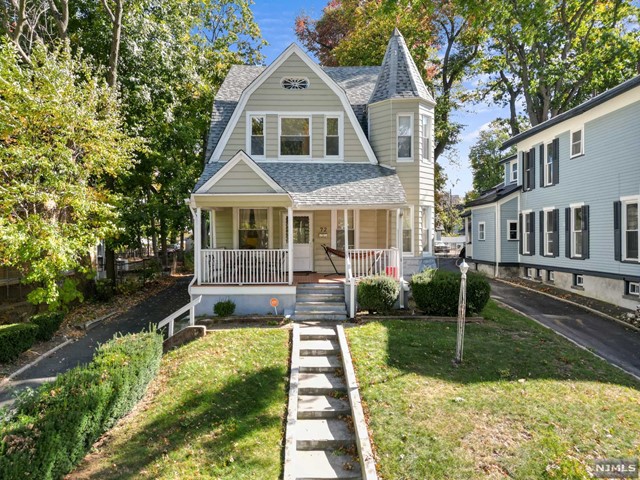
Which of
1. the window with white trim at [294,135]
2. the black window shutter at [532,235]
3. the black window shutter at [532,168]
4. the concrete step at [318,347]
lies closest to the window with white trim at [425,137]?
the window with white trim at [294,135]

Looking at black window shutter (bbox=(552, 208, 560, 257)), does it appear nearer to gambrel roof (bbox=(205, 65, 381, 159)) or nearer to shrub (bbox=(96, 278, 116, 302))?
gambrel roof (bbox=(205, 65, 381, 159))

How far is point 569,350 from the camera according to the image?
827 cm

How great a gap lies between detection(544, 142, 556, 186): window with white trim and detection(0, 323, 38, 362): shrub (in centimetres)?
1991

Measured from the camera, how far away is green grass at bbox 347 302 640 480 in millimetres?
4809

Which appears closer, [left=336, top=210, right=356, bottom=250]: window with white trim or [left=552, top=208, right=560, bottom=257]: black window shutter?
[left=336, top=210, right=356, bottom=250]: window with white trim

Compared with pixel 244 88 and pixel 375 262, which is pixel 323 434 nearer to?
pixel 375 262

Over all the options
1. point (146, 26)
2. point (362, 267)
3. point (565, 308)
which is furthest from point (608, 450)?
point (146, 26)

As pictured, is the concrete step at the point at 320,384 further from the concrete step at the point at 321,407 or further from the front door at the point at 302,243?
the front door at the point at 302,243

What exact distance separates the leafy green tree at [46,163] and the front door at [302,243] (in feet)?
20.9

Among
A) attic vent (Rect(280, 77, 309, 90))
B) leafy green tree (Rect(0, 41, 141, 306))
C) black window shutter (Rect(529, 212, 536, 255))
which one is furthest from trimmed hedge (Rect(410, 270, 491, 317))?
leafy green tree (Rect(0, 41, 141, 306))

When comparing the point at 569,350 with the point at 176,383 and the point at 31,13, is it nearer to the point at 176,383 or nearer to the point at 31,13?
the point at 176,383

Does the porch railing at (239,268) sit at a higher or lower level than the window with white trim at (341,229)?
lower

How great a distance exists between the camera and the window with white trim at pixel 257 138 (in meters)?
14.5

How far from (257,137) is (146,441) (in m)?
11.4
